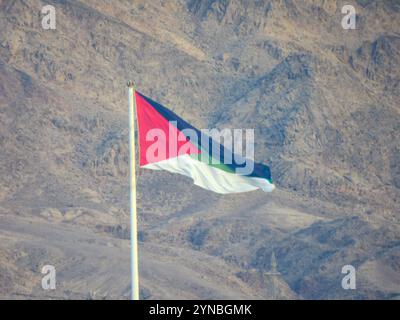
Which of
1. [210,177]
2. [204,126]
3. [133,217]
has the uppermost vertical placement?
[204,126]

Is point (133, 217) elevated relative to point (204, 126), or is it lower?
lower

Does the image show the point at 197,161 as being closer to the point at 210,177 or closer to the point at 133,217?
the point at 210,177

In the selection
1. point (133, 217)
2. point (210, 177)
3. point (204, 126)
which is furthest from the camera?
point (204, 126)

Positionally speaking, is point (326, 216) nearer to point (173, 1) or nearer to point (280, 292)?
point (280, 292)

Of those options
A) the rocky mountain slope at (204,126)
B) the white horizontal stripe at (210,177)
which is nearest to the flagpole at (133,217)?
the white horizontal stripe at (210,177)

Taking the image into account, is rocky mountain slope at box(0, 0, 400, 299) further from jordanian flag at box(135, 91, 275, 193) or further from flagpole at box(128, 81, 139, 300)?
flagpole at box(128, 81, 139, 300)

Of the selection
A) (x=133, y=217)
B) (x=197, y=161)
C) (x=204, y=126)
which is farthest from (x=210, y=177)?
(x=204, y=126)

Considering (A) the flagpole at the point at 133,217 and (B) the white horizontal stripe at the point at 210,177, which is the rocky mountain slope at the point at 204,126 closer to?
(B) the white horizontal stripe at the point at 210,177

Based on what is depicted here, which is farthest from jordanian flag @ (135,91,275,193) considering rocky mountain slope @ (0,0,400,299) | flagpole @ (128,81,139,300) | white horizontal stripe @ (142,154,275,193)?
rocky mountain slope @ (0,0,400,299)
